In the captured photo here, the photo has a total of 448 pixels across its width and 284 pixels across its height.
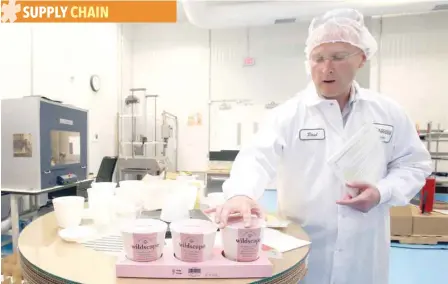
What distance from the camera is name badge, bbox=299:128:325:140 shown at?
1.09 metres

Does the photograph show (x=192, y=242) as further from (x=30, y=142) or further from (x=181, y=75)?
(x=181, y=75)

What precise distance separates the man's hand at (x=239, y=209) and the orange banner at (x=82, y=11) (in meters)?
3.05

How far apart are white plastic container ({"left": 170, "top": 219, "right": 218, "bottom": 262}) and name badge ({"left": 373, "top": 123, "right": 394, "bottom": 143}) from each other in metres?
0.77

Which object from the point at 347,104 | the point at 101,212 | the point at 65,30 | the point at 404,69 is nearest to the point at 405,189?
the point at 347,104

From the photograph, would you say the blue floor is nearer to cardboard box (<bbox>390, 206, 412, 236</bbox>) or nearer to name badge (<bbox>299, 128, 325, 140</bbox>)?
cardboard box (<bbox>390, 206, 412, 236</bbox>)

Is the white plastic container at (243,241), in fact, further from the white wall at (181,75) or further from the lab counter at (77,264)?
the white wall at (181,75)

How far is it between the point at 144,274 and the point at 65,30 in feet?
12.8

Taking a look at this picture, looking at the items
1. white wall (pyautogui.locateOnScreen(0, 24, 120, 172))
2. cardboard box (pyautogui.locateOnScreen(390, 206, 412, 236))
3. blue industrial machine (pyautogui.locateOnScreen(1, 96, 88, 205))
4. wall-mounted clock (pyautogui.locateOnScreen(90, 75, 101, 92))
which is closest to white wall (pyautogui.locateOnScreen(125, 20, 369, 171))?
white wall (pyautogui.locateOnScreen(0, 24, 120, 172))

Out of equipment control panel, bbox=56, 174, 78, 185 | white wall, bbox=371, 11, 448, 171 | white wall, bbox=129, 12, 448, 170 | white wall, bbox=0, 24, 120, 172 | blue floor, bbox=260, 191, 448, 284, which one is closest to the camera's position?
blue floor, bbox=260, 191, 448, 284

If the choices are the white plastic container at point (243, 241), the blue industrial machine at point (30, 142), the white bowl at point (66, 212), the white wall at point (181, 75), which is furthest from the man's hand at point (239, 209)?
the white wall at point (181, 75)

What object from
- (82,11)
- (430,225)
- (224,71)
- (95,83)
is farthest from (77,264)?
(224,71)

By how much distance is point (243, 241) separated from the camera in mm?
659

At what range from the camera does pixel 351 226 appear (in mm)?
1053

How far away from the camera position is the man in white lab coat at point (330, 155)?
105 cm
